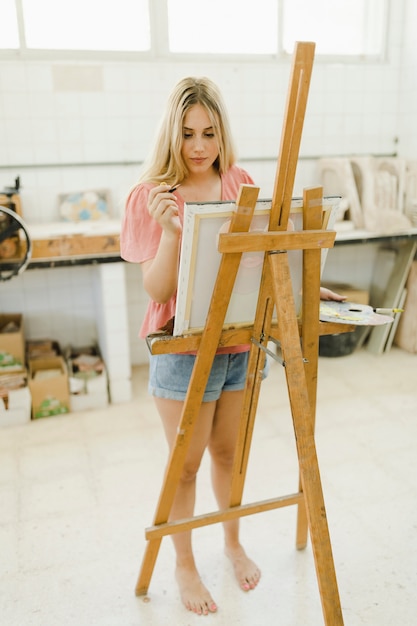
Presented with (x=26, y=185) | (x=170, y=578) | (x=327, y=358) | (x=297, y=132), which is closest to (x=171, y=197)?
(x=297, y=132)

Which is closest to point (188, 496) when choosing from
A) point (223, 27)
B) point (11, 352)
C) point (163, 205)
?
point (163, 205)

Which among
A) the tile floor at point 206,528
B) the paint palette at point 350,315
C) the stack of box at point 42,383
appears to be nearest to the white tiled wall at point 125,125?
the stack of box at point 42,383

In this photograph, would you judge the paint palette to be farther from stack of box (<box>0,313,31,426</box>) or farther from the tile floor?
stack of box (<box>0,313,31,426</box>)

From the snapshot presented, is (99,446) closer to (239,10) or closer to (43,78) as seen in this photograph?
(43,78)

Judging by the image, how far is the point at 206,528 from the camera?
2084 millimetres

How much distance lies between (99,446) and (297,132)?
1.94m

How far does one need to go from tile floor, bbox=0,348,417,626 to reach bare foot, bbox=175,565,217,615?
0.03 meters

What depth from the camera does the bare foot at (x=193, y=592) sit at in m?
1.67

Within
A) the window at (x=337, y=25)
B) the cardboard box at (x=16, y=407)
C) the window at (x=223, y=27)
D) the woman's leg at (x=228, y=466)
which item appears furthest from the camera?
the window at (x=337, y=25)

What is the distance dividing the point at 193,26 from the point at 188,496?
2780 mm

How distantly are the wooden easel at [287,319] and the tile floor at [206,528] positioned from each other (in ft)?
1.57

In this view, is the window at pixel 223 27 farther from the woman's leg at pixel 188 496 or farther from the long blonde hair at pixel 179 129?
the woman's leg at pixel 188 496

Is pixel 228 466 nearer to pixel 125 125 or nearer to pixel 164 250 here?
pixel 164 250

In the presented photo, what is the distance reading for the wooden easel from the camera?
1159 millimetres
